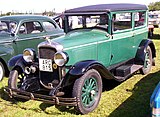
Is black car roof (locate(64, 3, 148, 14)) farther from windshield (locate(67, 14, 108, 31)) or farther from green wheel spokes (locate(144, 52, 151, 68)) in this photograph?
green wheel spokes (locate(144, 52, 151, 68))

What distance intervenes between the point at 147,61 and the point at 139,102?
2.26 m

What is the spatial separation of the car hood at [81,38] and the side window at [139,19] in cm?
136

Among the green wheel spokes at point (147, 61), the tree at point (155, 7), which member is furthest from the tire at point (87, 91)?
the tree at point (155, 7)

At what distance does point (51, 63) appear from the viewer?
4520 millimetres

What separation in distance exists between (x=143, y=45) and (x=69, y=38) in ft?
8.09

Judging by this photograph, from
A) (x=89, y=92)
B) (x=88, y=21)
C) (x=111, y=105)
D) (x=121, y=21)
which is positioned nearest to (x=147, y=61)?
(x=121, y=21)

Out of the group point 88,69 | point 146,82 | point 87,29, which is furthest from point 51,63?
point 146,82

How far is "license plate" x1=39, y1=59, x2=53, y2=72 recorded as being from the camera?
4.54 m

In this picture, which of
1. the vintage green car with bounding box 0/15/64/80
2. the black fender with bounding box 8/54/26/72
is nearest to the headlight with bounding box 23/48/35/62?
the black fender with bounding box 8/54/26/72

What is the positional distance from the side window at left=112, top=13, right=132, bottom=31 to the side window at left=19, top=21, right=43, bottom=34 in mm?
2823

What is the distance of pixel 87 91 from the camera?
14.7 feet

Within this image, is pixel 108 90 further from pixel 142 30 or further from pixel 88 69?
pixel 142 30

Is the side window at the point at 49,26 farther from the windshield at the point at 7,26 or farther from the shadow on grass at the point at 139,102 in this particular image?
the shadow on grass at the point at 139,102

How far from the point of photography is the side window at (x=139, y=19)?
20.7 feet
